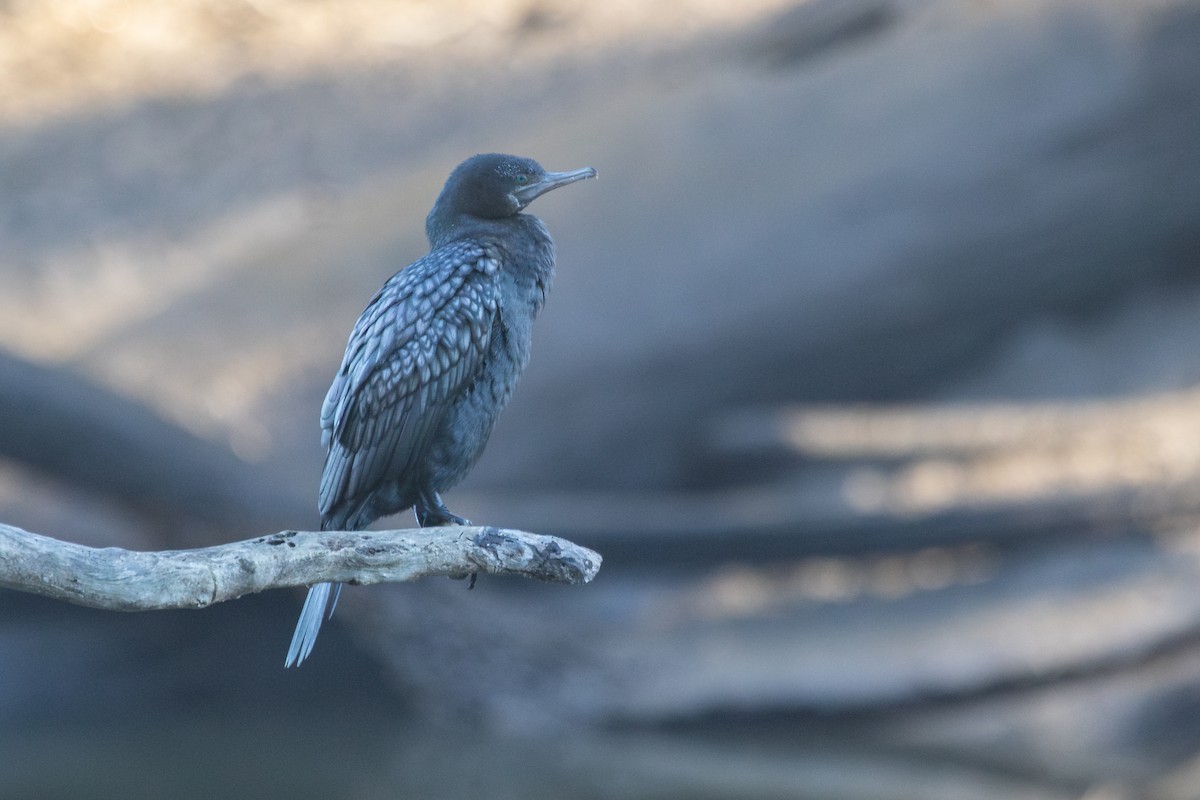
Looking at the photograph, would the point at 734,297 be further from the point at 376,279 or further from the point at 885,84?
the point at 376,279

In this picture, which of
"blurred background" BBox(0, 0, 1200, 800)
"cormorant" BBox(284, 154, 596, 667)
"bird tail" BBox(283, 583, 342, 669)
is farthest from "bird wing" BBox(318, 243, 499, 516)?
"blurred background" BBox(0, 0, 1200, 800)

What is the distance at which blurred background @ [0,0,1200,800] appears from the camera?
406 cm

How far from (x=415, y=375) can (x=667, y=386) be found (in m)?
3.12

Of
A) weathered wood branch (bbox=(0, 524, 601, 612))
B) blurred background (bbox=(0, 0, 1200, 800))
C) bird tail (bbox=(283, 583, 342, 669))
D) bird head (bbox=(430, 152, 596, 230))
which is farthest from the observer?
blurred background (bbox=(0, 0, 1200, 800))

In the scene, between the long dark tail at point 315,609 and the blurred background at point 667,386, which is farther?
the blurred background at point 667,386

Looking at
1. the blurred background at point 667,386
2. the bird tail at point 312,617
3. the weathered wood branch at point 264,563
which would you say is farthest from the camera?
the blurred background at point 667,386

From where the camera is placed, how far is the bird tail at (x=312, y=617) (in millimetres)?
1398

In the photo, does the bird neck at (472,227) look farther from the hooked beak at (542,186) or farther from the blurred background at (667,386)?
the blurred background at (667,386)

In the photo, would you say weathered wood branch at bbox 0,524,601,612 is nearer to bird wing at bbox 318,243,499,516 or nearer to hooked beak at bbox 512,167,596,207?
bird wing at bbox 318,243,499,516

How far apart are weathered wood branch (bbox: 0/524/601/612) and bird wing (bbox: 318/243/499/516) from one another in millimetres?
125

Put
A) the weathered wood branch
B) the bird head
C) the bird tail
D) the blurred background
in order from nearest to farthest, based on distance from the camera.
Answer: the weathered wood branch, the bird tail, the bird head, the blurred background

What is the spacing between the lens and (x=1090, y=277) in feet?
16.0

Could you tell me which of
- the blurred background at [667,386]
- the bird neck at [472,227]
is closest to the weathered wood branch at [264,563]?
the bird neck at [472,227]

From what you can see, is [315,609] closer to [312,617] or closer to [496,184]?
[312,617]
